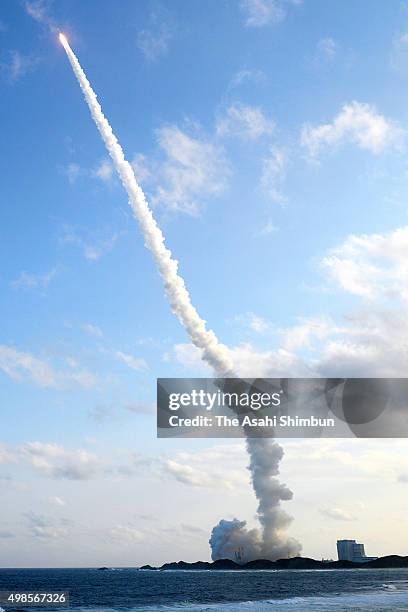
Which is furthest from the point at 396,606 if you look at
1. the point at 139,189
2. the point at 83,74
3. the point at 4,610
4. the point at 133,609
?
the point at 83,74

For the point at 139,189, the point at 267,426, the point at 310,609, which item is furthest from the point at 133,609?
the point at 139,189

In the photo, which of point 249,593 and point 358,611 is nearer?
point 358,611

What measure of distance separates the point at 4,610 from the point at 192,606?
3691 cm

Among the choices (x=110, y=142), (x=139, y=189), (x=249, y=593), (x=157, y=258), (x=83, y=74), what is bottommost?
(x=249, y=593)

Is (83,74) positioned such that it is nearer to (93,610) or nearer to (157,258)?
(157,258)

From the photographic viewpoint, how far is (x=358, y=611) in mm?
96562

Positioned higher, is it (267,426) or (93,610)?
(267,426)

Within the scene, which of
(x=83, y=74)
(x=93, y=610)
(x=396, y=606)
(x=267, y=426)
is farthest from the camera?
(x=267, y=426)

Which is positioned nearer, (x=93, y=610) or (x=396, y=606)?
(x=396, y=606)

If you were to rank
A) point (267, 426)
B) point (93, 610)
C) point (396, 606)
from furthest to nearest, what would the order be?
1. point (267, 426)
2. point (93, 610)
3. point (396, 606)

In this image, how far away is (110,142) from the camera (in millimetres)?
96375

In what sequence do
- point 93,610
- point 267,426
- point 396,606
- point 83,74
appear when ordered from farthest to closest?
point 267,426 → point 93,610 → point 396,606 → point 83,74

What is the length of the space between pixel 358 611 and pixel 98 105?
96.0 meters

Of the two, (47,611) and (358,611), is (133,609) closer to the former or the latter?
(47,611)
